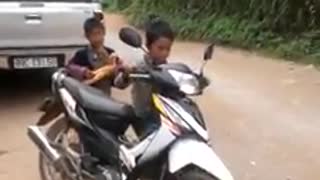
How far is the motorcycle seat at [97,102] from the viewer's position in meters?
5.42

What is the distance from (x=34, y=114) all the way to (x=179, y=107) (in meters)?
4.28

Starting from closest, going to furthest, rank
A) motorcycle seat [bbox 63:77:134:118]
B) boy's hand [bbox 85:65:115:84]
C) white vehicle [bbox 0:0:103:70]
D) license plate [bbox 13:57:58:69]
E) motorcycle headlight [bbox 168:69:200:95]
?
motorcycle headlight [bbox 168:69:200:95] < motorcycle seat [bbox 63:77:134:118] < boy's hand [bbox 85:65:115:84] < white vehicle [bbox 0:0:103:70] < license plate [bbox 13:57:58:69]

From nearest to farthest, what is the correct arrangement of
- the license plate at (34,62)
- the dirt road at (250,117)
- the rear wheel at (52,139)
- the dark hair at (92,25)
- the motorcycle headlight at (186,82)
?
the motorcycle headlight at (186,82)
the rear wheel at (52,139)
the dark hair at (92,25)
the dirt road at (250,117)
the license plate at (34,62)

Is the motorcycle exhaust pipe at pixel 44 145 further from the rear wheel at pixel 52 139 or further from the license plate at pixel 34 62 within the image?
the license plate at pixel 34 62

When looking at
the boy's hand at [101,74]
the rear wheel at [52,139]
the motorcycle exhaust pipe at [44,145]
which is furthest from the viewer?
the boy's hand at [101,74]

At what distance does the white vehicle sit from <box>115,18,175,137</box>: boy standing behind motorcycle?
3.78m

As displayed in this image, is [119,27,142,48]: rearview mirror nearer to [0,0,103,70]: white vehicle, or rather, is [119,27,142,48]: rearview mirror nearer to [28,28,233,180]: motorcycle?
[28,28,233,180]: motorcycle

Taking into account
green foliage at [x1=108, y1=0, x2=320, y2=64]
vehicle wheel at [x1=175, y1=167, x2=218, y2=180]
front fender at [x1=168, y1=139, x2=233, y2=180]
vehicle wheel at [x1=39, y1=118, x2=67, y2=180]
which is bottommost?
green foliage at [x1=108, y1=0, x2=320, y2=64]

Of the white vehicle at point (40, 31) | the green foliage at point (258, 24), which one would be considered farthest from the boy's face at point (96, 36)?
the green foliage at point (258, 24)

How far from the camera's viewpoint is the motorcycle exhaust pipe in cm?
572

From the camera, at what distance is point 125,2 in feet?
70.7

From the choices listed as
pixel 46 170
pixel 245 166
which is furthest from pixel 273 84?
pixel 46 170

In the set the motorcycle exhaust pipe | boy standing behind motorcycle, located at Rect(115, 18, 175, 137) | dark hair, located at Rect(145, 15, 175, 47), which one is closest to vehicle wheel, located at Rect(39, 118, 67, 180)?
the motorcycle exhaust pipe

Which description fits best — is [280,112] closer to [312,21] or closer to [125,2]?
[312,21]
